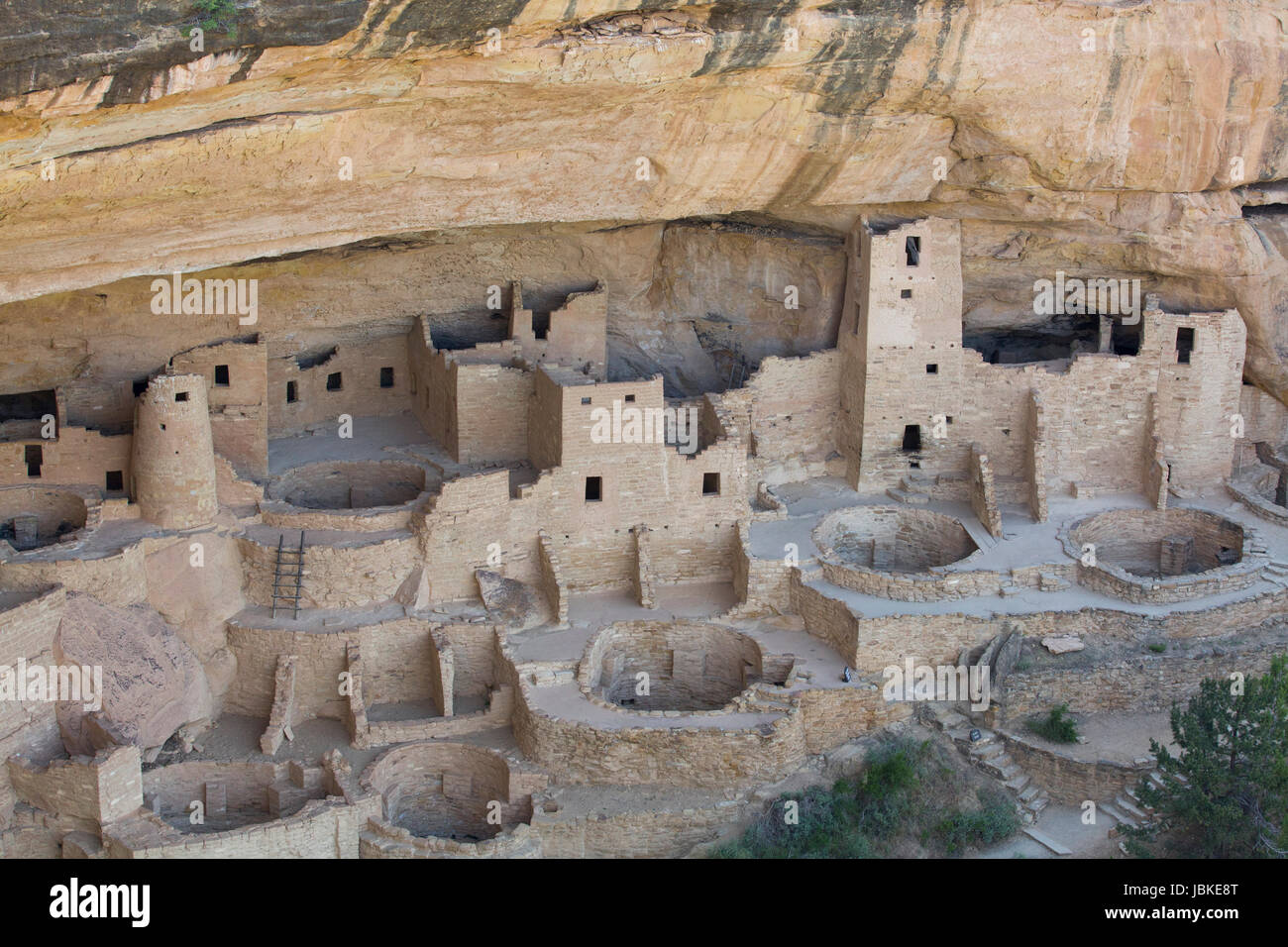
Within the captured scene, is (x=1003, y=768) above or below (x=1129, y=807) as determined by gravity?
above

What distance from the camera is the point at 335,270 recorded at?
22000 mm

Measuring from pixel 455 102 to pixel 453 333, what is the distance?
681 cm

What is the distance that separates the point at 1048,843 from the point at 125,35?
1212cm

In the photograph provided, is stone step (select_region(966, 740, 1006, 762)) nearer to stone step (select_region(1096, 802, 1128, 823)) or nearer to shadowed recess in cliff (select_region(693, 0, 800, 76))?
stone step (select_region(1096, 802, 1128, 823))

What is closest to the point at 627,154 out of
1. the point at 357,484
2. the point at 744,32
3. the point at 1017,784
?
the point at 744,32

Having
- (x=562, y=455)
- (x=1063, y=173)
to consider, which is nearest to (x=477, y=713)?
(x=562, y=455)

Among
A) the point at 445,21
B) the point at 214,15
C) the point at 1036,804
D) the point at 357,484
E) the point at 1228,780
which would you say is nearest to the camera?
the point at 214,15

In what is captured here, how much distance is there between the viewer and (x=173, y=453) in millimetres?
19250

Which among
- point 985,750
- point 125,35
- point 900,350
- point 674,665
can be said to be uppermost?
point 125,35

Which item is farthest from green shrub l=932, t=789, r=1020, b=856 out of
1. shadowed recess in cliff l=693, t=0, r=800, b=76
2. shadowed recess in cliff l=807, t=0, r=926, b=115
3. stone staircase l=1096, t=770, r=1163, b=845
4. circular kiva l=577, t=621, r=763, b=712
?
shadowed recess in cliff l=693, t=0, r=800, b=76

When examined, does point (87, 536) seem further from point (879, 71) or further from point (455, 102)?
point (879, 71)

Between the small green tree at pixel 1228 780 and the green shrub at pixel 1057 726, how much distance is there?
135cm

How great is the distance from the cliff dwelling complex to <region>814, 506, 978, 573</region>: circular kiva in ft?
0.18

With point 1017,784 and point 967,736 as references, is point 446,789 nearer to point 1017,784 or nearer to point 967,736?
point 967,736
